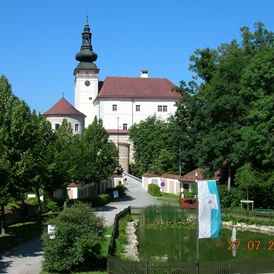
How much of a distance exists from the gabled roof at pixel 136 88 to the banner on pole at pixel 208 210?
6330cm

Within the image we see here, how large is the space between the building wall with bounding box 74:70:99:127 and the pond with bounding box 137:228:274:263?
5323cm

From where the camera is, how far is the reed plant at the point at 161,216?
28469 mm

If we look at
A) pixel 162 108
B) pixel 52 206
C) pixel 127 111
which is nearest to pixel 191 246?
pixel 52 206

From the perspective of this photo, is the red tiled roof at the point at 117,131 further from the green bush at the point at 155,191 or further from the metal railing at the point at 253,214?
the metal railing at the point at 253,214

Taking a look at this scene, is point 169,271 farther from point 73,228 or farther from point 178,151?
point 178,151

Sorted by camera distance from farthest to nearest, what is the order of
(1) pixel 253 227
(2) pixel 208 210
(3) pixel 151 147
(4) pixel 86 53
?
(4) pixel 86 53
(3) pixel 151 147
(1) pixel 253 227
(2) pixel 208 210

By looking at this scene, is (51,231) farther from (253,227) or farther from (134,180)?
(134,180)

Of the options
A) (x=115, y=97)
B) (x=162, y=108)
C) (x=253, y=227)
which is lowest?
(x=253, y=227)

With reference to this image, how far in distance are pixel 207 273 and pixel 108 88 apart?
214ft

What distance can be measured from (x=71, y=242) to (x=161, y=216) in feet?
43.6

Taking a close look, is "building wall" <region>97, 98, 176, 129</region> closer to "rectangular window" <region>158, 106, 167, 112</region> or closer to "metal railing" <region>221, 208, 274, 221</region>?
"rectangular window" <region>158, 106, 167, 112</region>

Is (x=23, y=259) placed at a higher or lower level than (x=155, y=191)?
lower

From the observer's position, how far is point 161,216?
2848cm
